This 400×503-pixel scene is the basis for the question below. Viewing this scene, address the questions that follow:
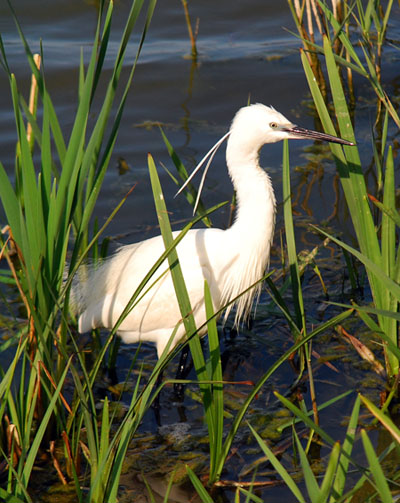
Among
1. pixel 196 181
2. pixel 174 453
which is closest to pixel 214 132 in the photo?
Answer: pixel 196 181

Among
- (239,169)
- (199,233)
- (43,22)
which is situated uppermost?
(43,22)

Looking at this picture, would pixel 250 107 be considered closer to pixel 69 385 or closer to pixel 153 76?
pixel 69 385

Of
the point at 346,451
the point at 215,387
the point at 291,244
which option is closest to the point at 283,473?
the point at 346,451

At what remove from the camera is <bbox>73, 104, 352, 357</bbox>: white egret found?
2982 mm

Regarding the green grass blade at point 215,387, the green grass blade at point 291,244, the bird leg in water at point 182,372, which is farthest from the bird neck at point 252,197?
the green grass blade at point 215,387

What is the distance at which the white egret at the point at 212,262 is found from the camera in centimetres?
298

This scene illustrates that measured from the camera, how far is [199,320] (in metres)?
3.23

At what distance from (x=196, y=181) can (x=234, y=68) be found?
1.82m

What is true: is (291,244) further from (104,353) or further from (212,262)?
(104,353)

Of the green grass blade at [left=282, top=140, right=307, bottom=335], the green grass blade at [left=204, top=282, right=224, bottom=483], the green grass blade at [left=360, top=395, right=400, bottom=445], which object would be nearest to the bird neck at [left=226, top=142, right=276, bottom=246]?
the green grass blade at [left=282, top=140, right=307, bottom=335]

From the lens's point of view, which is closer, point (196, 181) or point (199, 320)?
point (199, 320)

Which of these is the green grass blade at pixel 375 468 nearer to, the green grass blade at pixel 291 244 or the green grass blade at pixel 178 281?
the green grass blade at pixel 178 281

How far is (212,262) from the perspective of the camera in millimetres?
3203

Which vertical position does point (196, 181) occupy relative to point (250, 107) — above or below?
below
